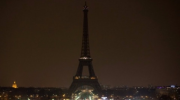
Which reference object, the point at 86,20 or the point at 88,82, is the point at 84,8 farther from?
the point at 88,82

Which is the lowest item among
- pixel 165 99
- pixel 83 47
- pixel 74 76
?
pixel 165 99

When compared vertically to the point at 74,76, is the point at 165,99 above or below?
below

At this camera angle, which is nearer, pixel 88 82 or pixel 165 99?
pixel 165 99

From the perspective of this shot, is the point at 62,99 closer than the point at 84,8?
Yes

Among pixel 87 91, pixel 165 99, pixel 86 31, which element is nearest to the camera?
pixel 165 99

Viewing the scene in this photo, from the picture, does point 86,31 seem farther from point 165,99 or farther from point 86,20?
point 165,99

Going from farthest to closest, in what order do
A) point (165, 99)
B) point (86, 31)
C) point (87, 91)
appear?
point (87, 91)
point (86, 31)
point (165, 99)

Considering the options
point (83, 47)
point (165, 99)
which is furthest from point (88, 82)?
point (165, 99)

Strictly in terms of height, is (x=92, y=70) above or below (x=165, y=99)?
above

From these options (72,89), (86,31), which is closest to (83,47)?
(86,31)
